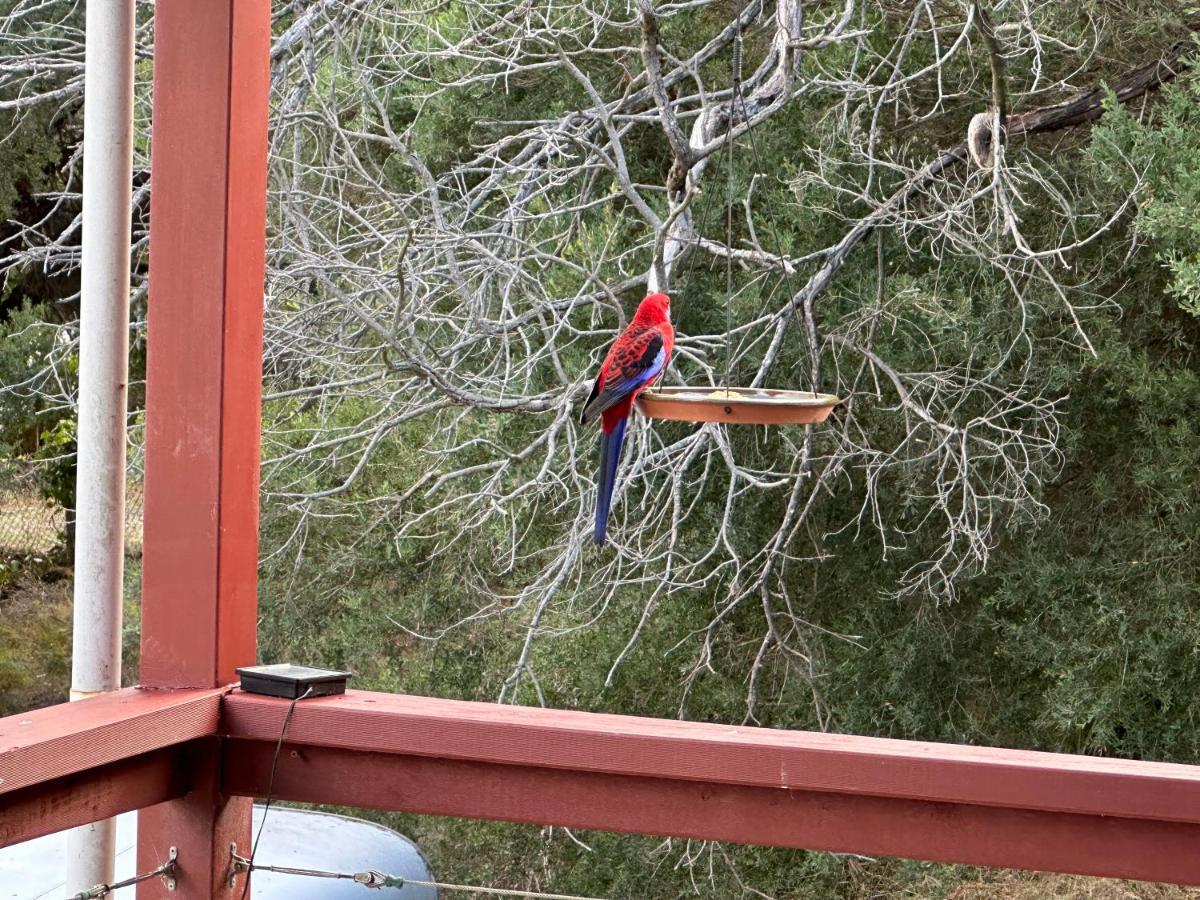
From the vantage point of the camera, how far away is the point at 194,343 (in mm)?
1545

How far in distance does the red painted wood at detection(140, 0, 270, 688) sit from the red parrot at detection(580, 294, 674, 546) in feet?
3.45

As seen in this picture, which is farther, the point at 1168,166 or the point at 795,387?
the point at 795,387

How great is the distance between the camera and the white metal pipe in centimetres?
158

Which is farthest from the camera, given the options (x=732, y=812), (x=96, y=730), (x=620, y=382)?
(x=620, y=382)

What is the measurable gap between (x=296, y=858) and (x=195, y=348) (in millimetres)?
2007

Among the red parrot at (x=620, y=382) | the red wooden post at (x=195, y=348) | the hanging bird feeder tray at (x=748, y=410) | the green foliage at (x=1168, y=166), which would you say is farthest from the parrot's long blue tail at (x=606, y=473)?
the green foliage at (x=1168, y=166)

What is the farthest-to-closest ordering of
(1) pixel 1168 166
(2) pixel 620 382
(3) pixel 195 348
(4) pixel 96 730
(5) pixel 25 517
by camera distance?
(5) pixel 25 517 < (1) pixel 1168 166 < (2) pixel 620 382 < (3) pixel 195 348 < (4) pixel 96 730

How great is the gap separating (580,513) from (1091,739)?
2.16 meters

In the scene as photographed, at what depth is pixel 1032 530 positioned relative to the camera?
185 inches

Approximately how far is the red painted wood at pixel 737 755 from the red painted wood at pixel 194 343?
120mm

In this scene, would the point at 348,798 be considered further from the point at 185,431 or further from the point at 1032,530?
the point at 1032,530

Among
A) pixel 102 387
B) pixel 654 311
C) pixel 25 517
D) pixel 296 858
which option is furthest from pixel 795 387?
pixel 25 517

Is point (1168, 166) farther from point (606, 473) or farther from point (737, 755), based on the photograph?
point (737, 755)

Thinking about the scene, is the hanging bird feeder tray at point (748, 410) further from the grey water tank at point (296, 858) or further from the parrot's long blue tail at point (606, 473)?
the grey water tank at point (296, 858)
